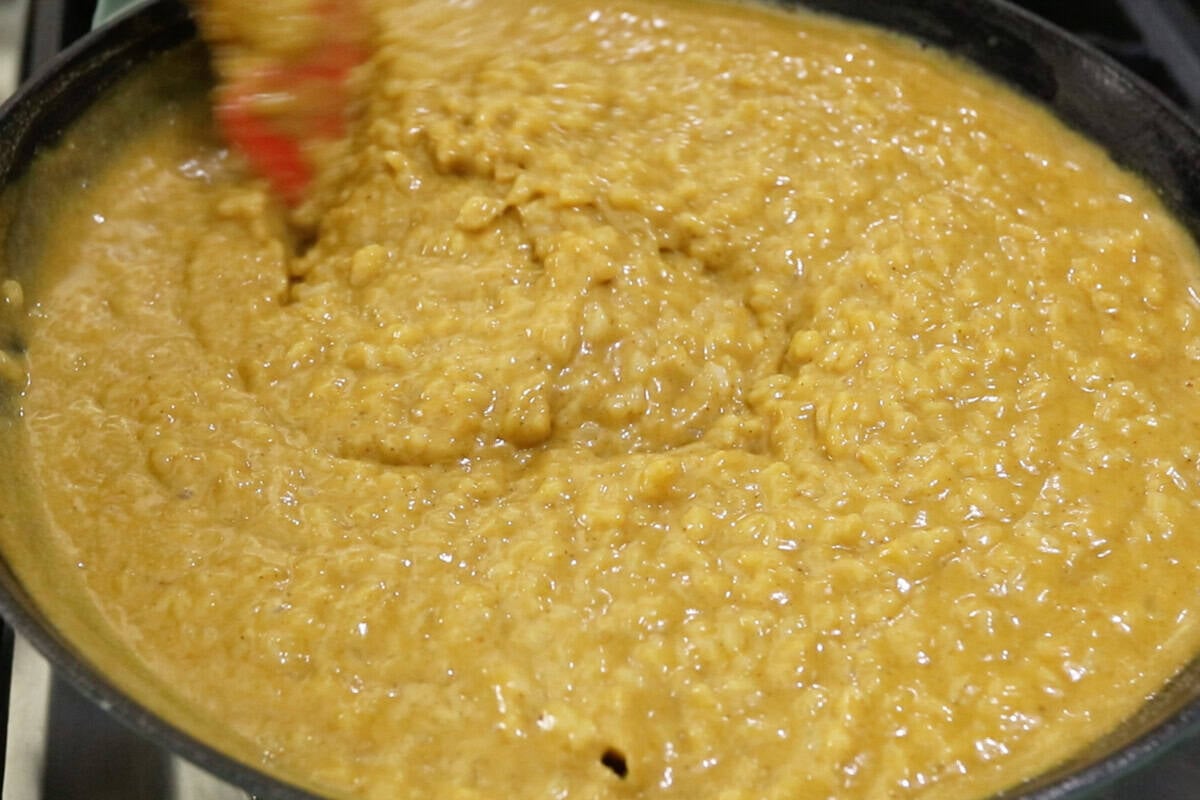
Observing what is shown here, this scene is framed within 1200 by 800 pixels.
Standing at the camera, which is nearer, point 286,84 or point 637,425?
point 637,425

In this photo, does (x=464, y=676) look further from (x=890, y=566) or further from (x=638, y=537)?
(x=890, y=566)

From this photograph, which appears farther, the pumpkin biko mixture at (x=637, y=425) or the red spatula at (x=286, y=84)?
the red spatula at (x=286, y=84)

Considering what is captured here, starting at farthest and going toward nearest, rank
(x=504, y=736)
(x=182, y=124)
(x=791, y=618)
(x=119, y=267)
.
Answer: (x=182, y=124) < (x=119, y=267) < (x=791, y=618) < (x=504, y=736)

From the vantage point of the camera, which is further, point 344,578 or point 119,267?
point 119,267

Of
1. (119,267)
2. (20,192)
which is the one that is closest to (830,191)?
(119,267)

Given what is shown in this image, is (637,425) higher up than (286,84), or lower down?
lower down

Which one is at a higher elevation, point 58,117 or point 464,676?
point 58,117

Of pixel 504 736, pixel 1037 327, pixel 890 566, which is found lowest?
pixel 504 736

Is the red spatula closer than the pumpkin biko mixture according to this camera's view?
No
